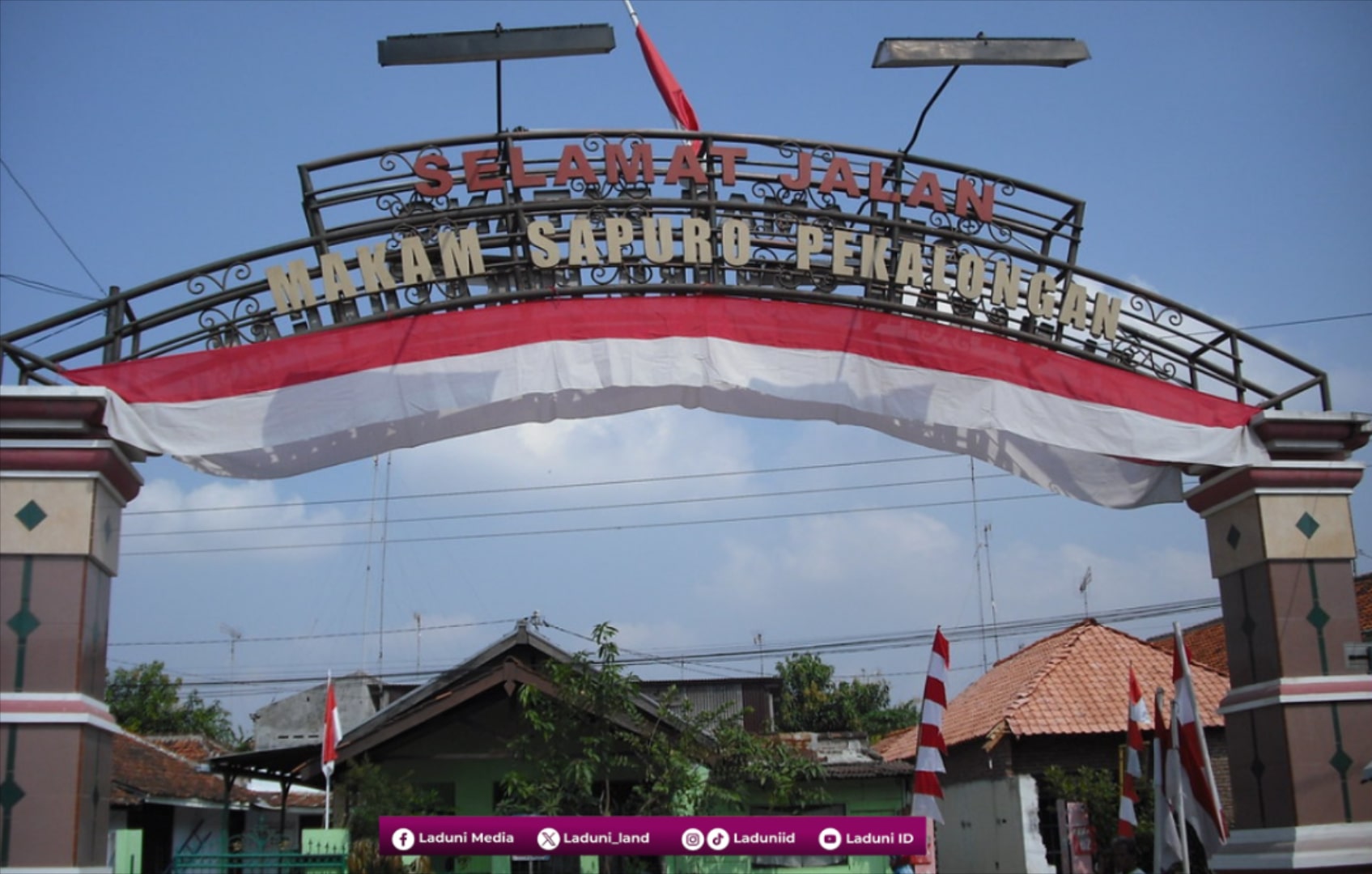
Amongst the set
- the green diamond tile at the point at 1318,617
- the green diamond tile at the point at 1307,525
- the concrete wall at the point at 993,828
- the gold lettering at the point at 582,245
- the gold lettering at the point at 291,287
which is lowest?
the concrete wall at the point at 993,828

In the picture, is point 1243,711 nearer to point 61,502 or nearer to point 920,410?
point 920,410

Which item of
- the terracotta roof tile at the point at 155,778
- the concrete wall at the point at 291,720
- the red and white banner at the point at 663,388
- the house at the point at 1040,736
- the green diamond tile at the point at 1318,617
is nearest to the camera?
the red and white banner at the point at 663,388

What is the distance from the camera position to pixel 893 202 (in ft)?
31.0

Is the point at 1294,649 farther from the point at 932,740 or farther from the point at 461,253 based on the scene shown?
the point at 461,253

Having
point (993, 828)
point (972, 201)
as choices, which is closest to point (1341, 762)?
point (972, 201)

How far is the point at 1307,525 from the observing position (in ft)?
30.1

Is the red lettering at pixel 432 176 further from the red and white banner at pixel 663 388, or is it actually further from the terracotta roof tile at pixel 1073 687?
the terracotta roof tile at pixel 1073 687

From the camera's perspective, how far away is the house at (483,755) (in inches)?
576

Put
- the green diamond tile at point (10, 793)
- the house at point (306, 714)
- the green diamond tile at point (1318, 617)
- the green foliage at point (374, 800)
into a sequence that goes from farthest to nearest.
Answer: the house at point (306, 714) < the green foliage at point (374, 800) < the green diamond tile at point (1318, 617) < the green diamond tile at point (10, 793)

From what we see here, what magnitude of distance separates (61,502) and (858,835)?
16.9ft

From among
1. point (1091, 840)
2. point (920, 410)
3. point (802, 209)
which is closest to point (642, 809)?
point (920, 410)

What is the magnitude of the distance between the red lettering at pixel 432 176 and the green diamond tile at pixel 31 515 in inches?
117

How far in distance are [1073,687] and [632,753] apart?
830 cm

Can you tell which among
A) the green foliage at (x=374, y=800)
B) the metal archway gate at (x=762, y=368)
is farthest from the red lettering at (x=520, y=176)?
the green foliage at (x=374, y=800)
